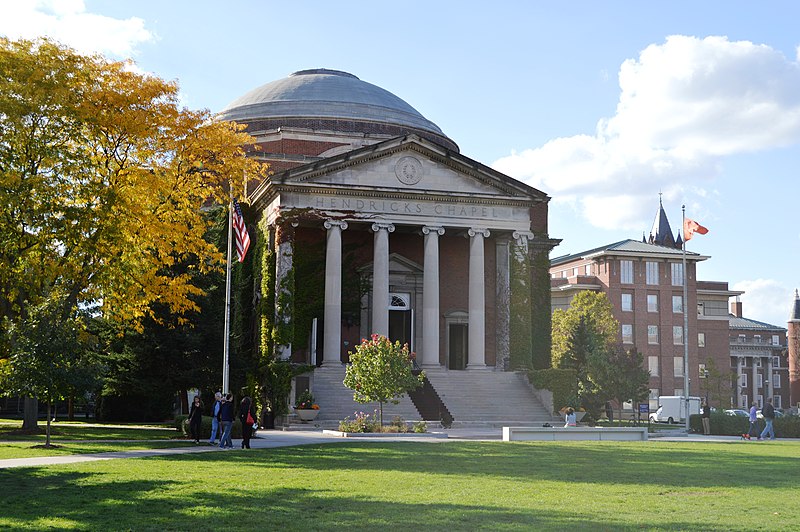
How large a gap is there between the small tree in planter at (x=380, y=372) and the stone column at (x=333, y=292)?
10.4 meters

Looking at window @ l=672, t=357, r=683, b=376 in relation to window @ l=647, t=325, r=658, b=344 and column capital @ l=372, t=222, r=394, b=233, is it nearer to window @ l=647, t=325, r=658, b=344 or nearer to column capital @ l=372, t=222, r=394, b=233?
window @ l=647, t=325, r=658, b=344

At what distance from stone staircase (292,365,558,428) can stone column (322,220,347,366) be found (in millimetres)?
1250

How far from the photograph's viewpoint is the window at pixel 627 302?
4181 inches

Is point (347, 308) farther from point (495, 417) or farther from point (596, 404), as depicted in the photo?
point (596, 404)

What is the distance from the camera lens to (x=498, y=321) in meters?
53.0

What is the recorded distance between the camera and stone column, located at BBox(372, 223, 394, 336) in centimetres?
4938

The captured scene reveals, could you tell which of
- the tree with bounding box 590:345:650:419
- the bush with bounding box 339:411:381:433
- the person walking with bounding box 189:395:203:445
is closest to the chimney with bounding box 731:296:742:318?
the tree with bounding box 590:345:650:419

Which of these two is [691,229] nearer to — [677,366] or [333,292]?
[333,292]

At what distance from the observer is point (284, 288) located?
159 ft

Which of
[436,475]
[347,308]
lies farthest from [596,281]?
[436,475]

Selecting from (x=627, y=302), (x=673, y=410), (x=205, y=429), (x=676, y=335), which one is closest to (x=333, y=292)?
(x=205, y=429)

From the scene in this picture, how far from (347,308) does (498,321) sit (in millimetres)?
8503

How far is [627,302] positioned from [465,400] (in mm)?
63795

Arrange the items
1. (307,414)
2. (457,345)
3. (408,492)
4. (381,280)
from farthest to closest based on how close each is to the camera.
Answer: (457,345)
(381,280)
(307,414)
(408,492)
